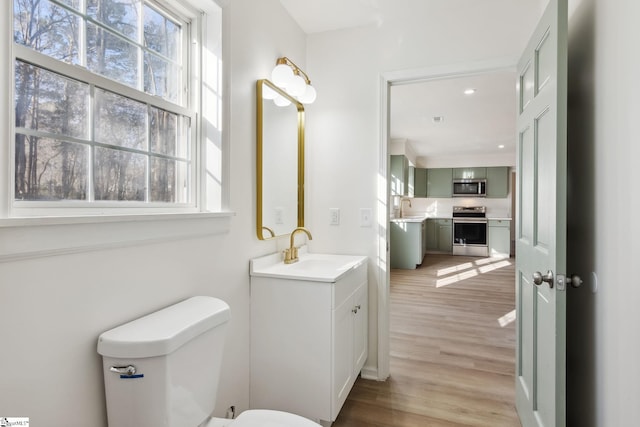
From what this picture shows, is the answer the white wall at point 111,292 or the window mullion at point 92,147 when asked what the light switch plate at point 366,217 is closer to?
the white wall at point 111,292

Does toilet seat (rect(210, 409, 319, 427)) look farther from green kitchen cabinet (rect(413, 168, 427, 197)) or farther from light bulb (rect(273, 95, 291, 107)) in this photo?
green kitchen cabinet (rect(413, 168, 427, 197))

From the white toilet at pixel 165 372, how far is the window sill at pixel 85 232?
27 cm

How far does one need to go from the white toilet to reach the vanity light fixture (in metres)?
1.36

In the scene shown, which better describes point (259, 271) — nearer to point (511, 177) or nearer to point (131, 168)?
point (131, 168)

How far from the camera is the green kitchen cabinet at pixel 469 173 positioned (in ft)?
26.4

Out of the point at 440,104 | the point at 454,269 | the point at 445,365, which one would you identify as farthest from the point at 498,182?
the point at 445,365

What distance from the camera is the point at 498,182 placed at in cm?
794

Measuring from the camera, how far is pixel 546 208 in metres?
1.43

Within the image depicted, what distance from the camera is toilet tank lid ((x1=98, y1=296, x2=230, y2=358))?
988 millimetres

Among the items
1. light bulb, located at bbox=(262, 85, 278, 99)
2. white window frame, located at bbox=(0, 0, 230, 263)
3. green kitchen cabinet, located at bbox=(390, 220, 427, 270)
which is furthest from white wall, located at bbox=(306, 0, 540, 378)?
green kitchen cabinet, located at bbox=(390, 220, 427, 270)

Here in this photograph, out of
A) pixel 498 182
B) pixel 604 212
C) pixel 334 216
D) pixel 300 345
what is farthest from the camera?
pixel 498 182

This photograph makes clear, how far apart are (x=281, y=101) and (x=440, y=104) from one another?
113 inches

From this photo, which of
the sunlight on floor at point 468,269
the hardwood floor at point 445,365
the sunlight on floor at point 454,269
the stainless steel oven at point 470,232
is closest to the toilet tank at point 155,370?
the hardwood floor at point 445,365

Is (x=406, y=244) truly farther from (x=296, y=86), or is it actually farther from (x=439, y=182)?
(x=296, y=86)
